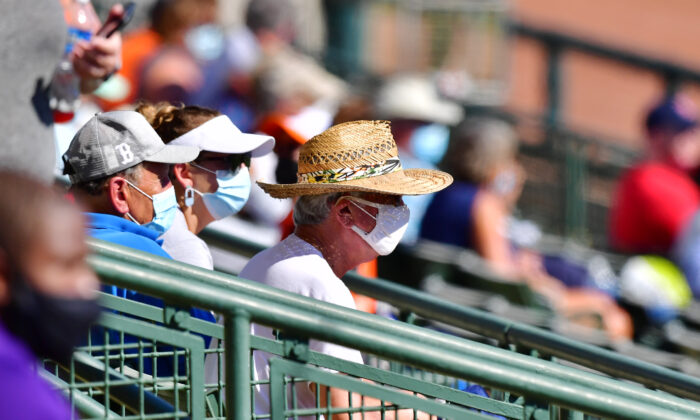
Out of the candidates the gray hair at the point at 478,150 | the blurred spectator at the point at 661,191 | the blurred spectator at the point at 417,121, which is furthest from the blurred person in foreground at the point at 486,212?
the blurred spectator at the point at 661,191

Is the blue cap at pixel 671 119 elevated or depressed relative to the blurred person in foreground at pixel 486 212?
Result: elevated

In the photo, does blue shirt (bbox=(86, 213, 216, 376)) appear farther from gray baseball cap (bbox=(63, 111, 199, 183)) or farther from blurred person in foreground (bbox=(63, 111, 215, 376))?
gray baseball cap (bbox=(63, 111, 199, 183))

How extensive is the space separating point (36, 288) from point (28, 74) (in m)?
2.09

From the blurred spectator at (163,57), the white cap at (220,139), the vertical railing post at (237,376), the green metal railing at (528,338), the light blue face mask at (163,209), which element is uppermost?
the blurred spectator at (163,57)

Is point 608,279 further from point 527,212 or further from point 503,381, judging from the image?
point 503,381

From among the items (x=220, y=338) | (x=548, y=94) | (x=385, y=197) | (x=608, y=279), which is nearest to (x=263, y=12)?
(x=608, y=279)

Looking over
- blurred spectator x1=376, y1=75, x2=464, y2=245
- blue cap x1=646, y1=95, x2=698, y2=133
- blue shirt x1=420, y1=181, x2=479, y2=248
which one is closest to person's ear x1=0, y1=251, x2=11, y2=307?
blue shirt x1=420, y1=181, x2=479, y2=248

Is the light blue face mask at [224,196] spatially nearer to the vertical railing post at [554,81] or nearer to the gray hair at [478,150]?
the gray hair at [478,150]

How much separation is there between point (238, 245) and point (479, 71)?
8607mm

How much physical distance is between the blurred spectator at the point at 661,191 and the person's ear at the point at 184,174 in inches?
175

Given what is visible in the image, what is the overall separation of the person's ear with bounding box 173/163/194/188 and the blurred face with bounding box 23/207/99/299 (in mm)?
1945

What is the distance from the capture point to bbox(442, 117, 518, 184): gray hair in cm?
663

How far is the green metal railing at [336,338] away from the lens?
2.35 metres

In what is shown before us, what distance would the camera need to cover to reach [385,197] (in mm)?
3332
